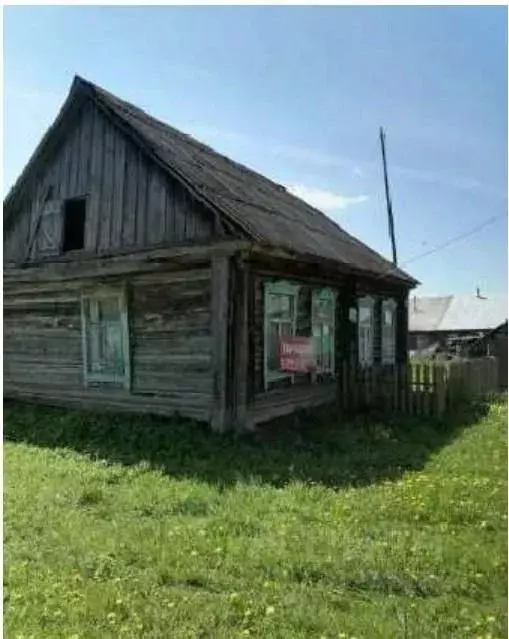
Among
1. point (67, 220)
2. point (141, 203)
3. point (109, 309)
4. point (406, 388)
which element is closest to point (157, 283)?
point (109, 309)

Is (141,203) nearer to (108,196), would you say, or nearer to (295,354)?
(108,196)

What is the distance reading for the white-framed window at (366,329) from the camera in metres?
15.9

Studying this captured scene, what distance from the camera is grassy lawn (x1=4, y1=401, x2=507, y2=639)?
4098mm

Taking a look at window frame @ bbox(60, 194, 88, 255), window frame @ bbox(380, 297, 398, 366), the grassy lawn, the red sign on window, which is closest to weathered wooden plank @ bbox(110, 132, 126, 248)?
window frame @ bbox(60, 194, 88, 255)

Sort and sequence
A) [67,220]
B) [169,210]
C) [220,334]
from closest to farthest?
[220,334] → [169,210] → [67,220]

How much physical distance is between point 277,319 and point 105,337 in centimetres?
321

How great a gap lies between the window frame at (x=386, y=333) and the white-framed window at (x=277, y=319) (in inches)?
219

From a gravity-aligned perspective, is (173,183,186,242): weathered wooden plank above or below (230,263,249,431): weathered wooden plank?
above

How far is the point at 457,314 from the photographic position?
45.2 m

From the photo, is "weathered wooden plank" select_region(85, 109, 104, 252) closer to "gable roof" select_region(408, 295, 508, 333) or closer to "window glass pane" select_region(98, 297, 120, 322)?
"window glass pane" select_region(98, 297, 120, 322)

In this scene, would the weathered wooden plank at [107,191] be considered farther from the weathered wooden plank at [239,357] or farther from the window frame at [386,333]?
the window frame at [386,333]

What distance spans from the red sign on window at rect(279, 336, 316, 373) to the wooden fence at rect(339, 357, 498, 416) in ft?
4.57

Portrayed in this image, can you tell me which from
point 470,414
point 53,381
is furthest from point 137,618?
point 470,414

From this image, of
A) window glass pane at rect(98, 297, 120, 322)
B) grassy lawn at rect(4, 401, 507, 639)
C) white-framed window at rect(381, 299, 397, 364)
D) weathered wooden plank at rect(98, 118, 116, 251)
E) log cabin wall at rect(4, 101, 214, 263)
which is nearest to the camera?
grassy lawn at rect(4, 401, 507, 639)
